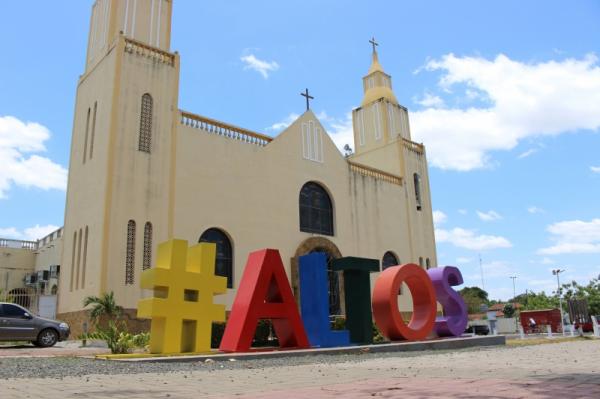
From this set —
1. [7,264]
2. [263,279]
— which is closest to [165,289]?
[263,279]

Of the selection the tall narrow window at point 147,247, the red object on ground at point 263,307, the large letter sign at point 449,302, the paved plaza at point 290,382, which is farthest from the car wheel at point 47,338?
the large letter sign at point 449,302

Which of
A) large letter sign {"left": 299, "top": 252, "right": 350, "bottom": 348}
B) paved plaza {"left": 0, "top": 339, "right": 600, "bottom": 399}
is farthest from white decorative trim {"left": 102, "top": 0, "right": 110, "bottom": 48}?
paved plaza {"left": 0, "top": 339, "right": 600, "bottom": 399}

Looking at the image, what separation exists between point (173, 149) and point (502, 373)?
1434cm

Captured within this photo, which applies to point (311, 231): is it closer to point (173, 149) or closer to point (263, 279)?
point (173, 149)

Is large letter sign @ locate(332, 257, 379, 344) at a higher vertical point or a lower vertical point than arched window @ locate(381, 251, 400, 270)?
lower

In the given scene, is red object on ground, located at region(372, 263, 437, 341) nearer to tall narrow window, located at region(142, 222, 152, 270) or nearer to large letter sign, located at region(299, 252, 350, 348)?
large letter sign, located at region(299, 252, 350, 348)

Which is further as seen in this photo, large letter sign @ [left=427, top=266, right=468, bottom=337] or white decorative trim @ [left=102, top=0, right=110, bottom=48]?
white decorative trim @ [left=102, top=0, right=110, bottom=48]

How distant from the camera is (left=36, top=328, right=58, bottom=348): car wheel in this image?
1373 cm

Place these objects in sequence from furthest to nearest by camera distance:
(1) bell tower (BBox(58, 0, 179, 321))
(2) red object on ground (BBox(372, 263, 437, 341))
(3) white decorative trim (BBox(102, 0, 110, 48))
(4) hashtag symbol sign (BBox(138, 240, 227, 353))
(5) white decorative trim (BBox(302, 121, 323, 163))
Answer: (5) white decorative trim (BBox(302, 121, 323, 163)) → (3) white decorative trim (BBox(102, 0, 110, 48)) → (1) bell tower (BBox(58, 0, 179, 321)) → (2) red object on ground (BBox(372, 263, 437, 341)) → (4) hashtag symbol sign (BBox(138, 240, 227, 353))

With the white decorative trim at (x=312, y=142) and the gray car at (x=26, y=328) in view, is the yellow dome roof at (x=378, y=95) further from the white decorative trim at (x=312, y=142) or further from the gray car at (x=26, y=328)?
the gray car at (x=26, y=328)

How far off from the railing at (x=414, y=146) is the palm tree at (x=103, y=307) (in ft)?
63.1

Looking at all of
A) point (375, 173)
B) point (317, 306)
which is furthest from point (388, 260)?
point (317, 306)

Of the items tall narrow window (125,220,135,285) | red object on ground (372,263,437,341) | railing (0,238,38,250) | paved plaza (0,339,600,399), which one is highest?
railing (0,238,38,250)

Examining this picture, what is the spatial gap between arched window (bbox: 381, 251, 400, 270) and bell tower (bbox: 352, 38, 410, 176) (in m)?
4.77
